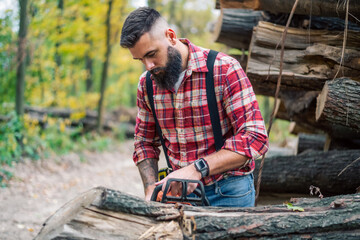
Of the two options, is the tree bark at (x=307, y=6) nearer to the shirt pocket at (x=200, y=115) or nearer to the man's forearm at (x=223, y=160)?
the shirt pocket at (x=200, y=115)

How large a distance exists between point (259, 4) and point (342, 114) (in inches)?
50.2

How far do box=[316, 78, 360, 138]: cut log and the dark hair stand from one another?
5.05ft

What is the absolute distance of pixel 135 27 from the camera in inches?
97.2

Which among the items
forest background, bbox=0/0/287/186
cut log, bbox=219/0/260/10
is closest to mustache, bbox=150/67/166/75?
cut log, bbox=219/0/260/10

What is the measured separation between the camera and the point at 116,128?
13469 mm

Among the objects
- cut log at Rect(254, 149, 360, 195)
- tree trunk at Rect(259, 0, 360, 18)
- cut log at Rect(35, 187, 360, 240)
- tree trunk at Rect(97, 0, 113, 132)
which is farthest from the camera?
tree trunk at Rect(97, 0, 113, 132)

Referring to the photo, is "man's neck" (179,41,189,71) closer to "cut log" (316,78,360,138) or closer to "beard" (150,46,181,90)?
"beard" (150,46,181,90)

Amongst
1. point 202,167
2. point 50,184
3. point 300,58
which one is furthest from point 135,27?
point 50,184

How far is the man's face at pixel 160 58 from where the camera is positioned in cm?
252

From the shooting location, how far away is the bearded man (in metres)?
2.38

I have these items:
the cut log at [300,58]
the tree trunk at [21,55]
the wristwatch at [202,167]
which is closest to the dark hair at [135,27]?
the wristwatch at [202,167]

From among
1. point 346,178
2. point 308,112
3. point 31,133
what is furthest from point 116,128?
point 346,178

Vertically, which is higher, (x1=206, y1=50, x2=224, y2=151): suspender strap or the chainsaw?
(x1=206, y1=50, x2=224, y2=151): suspender strap

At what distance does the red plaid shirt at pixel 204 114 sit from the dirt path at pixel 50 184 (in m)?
2.98
